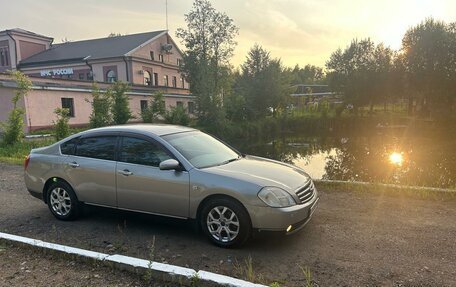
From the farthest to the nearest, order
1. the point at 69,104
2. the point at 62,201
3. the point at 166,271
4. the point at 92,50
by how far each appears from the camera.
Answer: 1. the point at 92,50
2. the point at 69,104
3. the point at 62,201
4. the point at 166,271

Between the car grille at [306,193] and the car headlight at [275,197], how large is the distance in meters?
0.19

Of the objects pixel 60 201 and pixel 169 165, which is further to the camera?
pixel 60 201

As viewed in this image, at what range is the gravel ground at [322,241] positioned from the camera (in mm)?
3848

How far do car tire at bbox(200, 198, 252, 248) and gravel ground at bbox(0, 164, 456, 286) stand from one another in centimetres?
15

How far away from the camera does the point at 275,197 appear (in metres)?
4.36

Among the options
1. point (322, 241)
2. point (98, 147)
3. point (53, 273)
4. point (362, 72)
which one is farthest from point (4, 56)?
point (322, 241)

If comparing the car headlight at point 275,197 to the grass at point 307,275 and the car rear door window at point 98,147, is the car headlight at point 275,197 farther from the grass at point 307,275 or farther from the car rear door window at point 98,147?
the car rear door window at point 98,147

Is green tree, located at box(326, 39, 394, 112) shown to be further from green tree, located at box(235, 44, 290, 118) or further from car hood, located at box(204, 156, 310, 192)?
car hood, located at box(204, 156, 310, 192)

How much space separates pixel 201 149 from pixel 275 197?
154 cm

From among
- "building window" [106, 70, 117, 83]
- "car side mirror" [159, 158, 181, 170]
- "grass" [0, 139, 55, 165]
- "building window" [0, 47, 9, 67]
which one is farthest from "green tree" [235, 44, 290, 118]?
"car side mirror" [159, 158, 181, 170]

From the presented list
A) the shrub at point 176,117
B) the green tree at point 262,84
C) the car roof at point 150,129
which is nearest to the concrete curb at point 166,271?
the car roof at point 150,129

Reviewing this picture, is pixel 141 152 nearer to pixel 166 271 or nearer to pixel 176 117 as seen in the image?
pixel 166 271

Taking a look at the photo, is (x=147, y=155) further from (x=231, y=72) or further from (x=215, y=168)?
(x=231, y=72)

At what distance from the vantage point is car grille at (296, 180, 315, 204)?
181 inches
